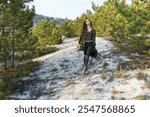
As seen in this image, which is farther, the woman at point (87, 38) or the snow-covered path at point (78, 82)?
the woman at point (87, 38)

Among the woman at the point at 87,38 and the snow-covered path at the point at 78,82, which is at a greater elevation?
the woman at the point at 87,38

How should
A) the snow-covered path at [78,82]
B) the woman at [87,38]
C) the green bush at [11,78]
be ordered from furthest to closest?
the woman at [87,38]
the green bush at [11,78]
the snow-covered path at [78,82]

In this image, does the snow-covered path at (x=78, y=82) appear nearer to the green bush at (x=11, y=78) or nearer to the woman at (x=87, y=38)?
the green bush at (x=11, y=78)

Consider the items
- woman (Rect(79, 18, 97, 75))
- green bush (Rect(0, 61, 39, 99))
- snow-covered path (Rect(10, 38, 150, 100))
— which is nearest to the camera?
snow-covered path (Rect(10, 38, 150, 100))

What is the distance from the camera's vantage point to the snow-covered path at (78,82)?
60.0ft

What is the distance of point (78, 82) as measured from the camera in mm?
19906

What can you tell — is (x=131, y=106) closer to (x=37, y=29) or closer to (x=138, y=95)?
(x=138, y=95)

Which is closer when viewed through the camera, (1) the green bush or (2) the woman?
(1) the green bush

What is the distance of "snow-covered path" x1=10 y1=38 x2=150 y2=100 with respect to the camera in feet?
60.0

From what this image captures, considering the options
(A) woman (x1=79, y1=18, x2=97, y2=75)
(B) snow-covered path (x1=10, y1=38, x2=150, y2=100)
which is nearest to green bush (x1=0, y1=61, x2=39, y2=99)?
(B) snow-covered path (x1=10, y1=38, x2=150, y2=100)

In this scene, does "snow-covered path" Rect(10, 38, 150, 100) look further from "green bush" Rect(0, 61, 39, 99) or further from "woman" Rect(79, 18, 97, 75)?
"woman" Rect(79, 18, 97, 75)

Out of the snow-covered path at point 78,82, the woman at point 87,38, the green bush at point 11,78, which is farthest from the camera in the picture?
the woman at point 87,38

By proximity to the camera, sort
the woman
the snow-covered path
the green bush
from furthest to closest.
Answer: the woman < the green bush < the snow-covered path

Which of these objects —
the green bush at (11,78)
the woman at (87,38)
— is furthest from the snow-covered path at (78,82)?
the woman at (87,38)
